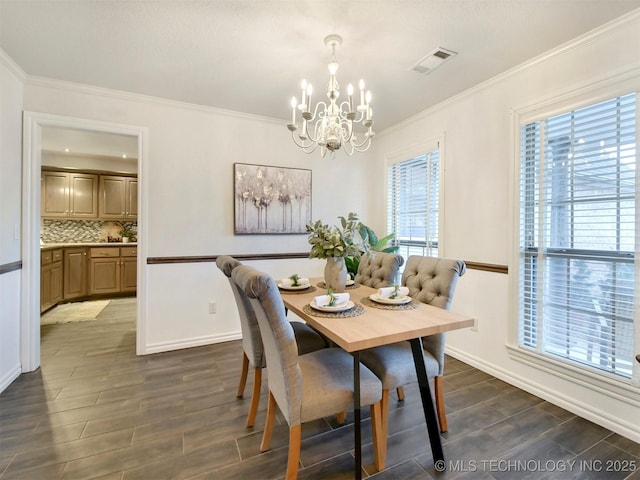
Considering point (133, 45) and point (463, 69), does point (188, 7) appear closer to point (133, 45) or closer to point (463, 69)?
point (133, 45)

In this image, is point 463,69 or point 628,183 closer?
point 628,183

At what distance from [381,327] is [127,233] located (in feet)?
19.2

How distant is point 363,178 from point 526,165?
202 centimetres

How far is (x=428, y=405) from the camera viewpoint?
1.59 meters

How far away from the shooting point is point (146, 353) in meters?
2.99

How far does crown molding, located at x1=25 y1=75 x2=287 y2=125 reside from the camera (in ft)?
8.63

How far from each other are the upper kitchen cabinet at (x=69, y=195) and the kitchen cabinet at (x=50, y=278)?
0.79 meters

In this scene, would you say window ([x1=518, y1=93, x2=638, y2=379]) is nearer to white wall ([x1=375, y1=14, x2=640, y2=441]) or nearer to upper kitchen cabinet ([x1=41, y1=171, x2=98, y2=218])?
white wall ([x1=375, y1=14, x2=640, y2=441])

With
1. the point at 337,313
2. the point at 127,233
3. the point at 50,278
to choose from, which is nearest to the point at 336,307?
the point at 337,313

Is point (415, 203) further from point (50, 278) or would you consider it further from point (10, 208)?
point (50, 278)

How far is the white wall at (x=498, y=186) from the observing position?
1.91 metres

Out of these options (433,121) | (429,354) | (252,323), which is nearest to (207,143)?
(252,323)

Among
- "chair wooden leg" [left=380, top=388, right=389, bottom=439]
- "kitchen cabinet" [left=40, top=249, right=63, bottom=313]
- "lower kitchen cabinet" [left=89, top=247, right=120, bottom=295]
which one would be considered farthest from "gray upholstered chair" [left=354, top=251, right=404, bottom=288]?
"lower kitchen cabinet" [left=89, top=247, right=120, bottom=295]

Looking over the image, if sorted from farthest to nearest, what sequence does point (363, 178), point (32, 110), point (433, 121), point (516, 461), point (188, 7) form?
point (363, 178) < point (433, 121) < point (32, 110) < point (188, 7) < point (516, 461)
